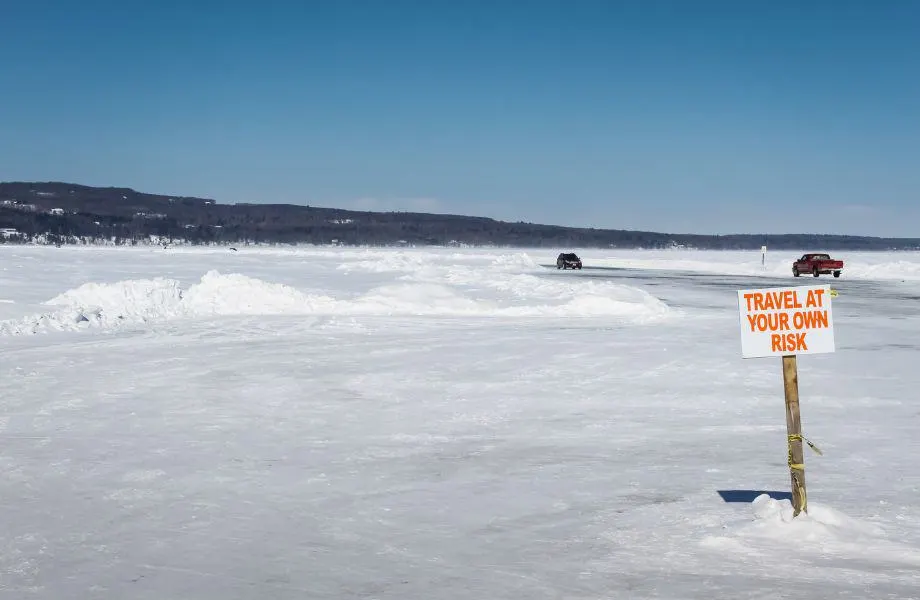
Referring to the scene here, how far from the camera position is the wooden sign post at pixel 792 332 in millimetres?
6258

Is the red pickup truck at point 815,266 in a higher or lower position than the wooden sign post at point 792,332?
lower

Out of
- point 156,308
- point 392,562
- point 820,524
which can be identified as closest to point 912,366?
point 820,524

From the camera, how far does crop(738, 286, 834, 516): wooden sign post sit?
6258 millimetres

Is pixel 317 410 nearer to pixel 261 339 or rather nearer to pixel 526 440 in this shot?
pixel 526 440

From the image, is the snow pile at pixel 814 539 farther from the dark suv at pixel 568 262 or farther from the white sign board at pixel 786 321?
the dark suv at pixel 568 262

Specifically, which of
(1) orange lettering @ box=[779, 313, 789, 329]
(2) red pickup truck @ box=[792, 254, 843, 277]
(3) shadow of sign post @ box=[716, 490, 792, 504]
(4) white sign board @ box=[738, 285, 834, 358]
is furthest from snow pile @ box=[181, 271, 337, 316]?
(2) red pickup truck @ box=[792, 254, 843, 277]

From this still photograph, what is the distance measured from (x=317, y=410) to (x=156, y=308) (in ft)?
45.6

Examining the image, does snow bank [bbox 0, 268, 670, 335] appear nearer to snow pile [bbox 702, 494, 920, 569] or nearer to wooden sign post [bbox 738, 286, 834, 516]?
wooden sign post [bbox 738, 286, 834, 516]

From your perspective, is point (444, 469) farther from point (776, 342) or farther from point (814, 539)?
point (814, 539)

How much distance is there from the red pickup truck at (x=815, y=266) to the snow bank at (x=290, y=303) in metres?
32.0

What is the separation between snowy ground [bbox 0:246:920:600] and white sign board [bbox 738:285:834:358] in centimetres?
117

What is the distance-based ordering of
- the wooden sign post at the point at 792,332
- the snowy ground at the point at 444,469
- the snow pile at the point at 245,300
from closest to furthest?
1. the snowy ground at the point at 444,469
2. the wooden sign post at the point at 792,332
3. the snow pile at the point at 245,300

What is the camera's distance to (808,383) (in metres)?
12.9

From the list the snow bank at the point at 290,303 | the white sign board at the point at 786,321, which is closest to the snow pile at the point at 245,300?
the snow bank at the point at 290,303
